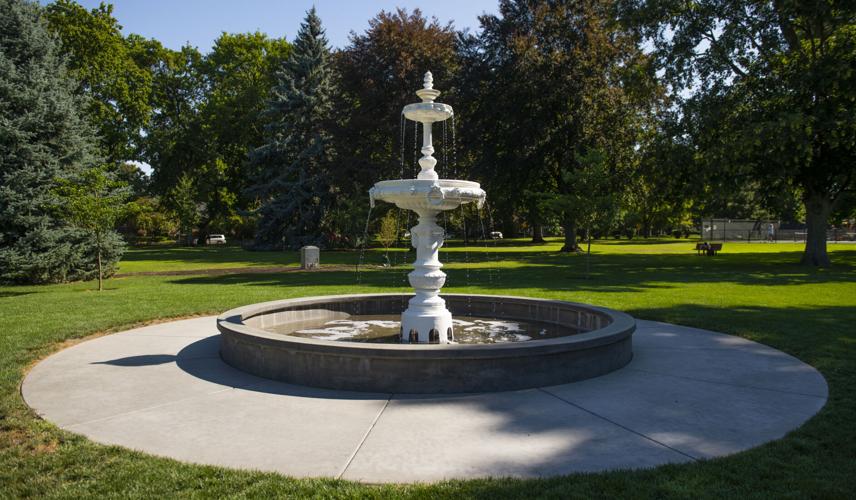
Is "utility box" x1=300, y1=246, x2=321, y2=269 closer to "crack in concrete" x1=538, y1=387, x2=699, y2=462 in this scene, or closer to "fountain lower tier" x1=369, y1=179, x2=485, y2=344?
"fountain lower tier" x1=369, y1=179, x2=485, y2=344

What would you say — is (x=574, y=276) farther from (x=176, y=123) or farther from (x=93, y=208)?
(x=176, y=123)

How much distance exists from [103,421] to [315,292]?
1125 centimetres

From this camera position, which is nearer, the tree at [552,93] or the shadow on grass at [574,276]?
the shadow on grass at [574,276]

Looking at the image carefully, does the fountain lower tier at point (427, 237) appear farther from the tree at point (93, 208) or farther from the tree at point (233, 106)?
the tree at point (233, 106)

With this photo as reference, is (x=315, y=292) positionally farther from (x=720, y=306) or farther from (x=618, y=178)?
(x=618, y=178)

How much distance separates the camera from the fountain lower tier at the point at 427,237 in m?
7.79

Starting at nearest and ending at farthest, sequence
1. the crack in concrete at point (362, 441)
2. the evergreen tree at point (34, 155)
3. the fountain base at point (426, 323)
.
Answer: the crack in concrete at point (362, 441) < the fountain base at point (426, 323) < the evergreen tree at point (34, 155)

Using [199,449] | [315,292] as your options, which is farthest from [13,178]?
[199,449]

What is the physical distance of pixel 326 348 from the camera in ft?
20.9

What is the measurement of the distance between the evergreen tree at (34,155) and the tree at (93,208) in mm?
291

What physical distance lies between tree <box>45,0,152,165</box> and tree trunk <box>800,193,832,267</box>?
40292 mm

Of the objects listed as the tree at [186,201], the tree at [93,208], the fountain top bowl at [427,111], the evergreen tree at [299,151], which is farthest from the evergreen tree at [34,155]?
the tree at [186,201]

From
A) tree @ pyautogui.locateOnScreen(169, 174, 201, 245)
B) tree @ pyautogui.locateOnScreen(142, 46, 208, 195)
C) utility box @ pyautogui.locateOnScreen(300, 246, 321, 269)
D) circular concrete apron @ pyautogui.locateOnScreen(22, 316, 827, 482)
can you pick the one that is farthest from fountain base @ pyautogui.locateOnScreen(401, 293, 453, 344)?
tree @ pyautogui.locateOnScreen(142, 46, 208, 195)

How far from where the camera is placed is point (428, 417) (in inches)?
213
